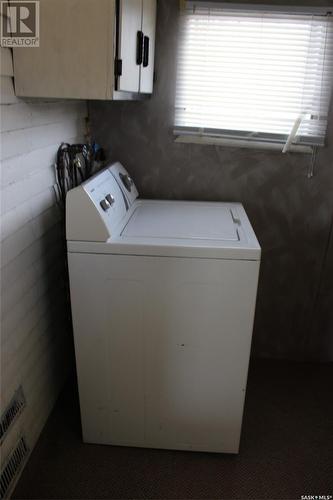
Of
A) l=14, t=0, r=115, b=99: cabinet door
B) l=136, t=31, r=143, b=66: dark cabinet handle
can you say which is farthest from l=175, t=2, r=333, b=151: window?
l=14, t=0, r=115, b=99: cabinet door

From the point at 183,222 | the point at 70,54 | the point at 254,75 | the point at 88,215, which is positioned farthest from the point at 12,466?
the point at 254,75

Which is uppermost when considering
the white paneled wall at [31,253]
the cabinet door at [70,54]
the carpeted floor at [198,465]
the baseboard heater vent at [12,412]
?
the cabinet door at [70,54]

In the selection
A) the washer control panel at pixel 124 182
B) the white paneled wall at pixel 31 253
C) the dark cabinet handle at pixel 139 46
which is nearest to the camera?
the white paneled wall at pixel 31 253

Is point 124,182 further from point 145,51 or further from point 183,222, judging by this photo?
point 145,51

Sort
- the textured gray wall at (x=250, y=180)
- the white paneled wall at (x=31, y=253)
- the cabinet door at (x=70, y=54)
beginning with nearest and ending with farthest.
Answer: the cabinet door at (x=70, y=54), the white paneled wall at (x=31, y=253), the textured gray wall at (x=250, y=180)

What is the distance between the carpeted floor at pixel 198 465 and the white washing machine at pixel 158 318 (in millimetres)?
79

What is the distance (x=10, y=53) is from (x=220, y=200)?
4.24ft

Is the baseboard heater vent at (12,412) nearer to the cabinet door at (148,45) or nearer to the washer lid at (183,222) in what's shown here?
the washer lid at (183,222)

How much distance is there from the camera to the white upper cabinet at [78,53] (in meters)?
1.35

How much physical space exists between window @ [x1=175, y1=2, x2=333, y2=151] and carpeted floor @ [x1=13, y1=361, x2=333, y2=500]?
1.45 meters

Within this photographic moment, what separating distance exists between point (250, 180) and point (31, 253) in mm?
1230

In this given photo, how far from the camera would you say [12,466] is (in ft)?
5.32

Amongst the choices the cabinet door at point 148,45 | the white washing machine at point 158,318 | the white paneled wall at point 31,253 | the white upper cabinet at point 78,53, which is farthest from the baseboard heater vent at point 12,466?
the cabinet door at point 148,45

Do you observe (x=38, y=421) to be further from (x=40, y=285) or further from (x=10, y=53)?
A: (x=10, y=53)
